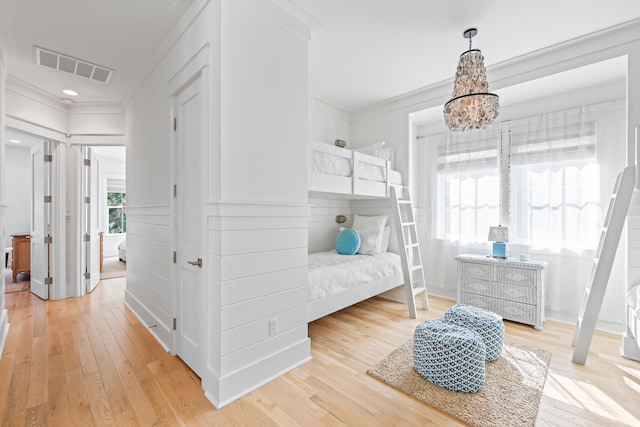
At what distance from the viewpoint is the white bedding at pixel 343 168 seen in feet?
8.83

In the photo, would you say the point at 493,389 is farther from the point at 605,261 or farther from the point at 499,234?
the point at 499,234

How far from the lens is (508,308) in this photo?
3.00m

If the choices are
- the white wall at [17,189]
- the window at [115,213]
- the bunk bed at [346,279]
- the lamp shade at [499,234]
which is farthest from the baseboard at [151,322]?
the window at [115,213]

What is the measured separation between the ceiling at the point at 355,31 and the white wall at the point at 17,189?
11.9 ft

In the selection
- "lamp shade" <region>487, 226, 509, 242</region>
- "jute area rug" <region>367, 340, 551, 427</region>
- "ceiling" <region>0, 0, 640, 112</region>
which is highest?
"ceiling" <region>0, 0, 640, 112</region>

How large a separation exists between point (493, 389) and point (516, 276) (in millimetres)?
Result: 1521

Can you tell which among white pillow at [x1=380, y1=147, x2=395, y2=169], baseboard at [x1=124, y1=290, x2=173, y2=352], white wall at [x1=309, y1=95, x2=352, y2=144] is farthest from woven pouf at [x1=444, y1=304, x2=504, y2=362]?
white wall at [x1=309, y1=95, x2=352, y2=144]

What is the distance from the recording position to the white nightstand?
9.39ft

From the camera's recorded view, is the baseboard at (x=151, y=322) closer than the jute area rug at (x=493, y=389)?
No

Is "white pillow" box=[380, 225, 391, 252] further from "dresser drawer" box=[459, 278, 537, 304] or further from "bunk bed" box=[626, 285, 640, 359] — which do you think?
"bunk bed" box=[626, 285, 640, 359]

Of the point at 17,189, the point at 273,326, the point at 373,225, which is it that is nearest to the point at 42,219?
the point at 17,189

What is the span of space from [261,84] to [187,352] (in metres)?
2.04

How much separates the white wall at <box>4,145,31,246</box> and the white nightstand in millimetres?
7970

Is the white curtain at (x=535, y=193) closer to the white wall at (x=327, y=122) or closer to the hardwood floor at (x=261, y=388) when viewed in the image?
the hardwood floor at (x=261, y=388)
